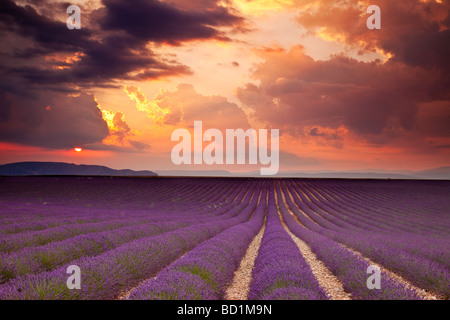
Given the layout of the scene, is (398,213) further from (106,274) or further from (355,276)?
(106,274)

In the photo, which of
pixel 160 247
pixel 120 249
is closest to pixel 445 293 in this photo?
pixel 160 247

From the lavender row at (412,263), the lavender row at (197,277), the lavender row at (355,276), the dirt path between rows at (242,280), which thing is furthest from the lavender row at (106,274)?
the lavender row at (412,263)

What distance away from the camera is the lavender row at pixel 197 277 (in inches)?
143

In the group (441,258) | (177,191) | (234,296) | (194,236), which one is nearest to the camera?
(234,296)

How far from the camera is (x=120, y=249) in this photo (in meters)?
6.13

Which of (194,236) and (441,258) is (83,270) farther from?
(441,258)

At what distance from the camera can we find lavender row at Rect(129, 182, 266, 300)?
3634 mm

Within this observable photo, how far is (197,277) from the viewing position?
440 centimetres

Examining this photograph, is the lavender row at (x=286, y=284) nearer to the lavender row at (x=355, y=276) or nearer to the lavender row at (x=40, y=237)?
the lavender row at (x=355, y=276)

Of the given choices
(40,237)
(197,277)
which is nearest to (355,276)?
(197,277)

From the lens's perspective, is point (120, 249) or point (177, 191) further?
point (177, 191)

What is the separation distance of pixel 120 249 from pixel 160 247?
1126mm
